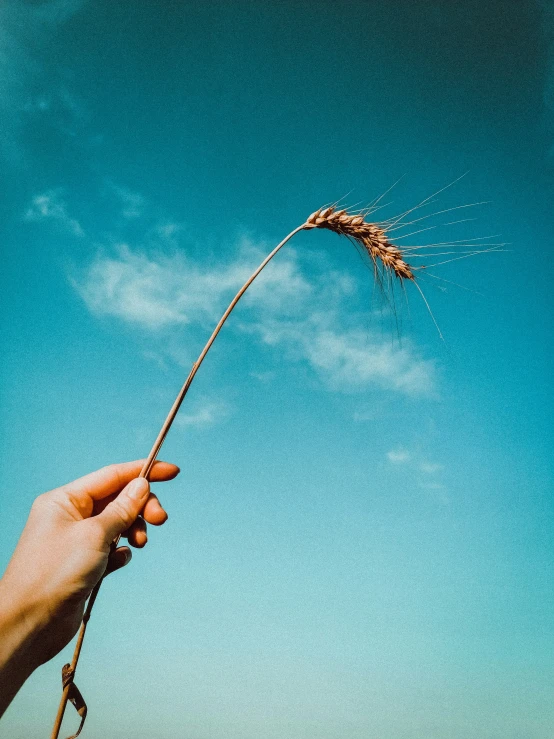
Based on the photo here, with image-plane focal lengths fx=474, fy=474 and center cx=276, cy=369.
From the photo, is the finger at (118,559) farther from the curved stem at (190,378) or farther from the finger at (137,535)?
the curved stem at (190,378)

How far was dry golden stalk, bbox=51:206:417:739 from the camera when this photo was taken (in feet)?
6.87

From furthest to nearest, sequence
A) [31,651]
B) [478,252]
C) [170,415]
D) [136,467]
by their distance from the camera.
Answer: [478,252], [136,467], [170,415], [31,651]

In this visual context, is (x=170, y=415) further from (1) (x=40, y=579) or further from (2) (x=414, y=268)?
(2) (x=414, y=268)

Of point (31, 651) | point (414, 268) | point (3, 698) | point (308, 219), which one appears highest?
point (414, 268)

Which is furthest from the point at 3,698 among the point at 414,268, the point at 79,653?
the point at 414,268

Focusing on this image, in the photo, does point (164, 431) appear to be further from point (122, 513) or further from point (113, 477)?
point (113, 477)

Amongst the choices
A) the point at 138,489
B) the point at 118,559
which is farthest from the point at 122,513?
the point at 118,559

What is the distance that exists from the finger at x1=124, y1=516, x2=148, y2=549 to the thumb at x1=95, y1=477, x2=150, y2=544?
13cm

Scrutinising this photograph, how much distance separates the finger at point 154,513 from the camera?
105 inches

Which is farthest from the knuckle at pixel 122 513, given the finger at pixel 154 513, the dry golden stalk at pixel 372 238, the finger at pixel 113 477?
the dry golden stalk at pixel 372 238

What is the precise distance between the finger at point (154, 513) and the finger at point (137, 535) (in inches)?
2.7

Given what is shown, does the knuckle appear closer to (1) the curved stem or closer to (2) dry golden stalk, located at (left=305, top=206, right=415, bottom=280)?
(1) the curved stem

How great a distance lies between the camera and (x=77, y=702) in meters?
2.13

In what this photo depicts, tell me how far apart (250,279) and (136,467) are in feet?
4.58
